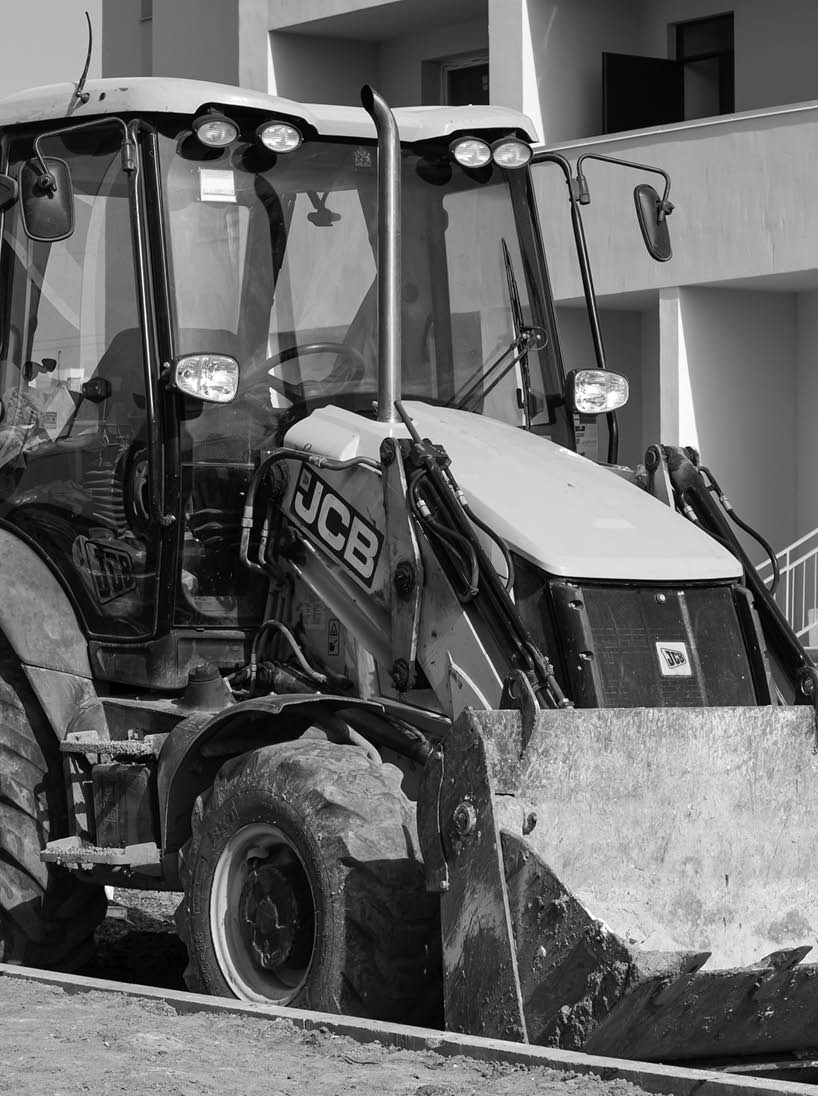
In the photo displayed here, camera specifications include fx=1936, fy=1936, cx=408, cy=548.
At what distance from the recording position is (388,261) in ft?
25.5

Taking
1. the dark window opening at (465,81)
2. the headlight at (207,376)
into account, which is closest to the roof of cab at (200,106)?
the headlight at (207,376)

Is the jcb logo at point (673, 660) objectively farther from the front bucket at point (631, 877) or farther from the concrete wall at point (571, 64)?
the concrete wall at point (571, 64)

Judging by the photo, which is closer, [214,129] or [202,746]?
[202,746]

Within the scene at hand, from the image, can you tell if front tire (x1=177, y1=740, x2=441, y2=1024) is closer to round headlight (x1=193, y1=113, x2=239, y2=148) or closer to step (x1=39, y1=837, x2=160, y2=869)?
step (x1=39, y1=837, x2=160, y2=869)

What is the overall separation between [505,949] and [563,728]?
0.77 m

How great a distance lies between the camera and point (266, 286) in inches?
313

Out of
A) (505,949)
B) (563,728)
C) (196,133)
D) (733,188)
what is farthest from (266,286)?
(733,188)

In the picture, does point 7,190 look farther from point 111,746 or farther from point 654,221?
point 654,221

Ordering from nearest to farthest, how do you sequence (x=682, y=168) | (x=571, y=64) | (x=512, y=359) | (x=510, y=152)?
(x=512, y=359) → (x=510, y=152) → (x=682, y=168) → (x=571, y=64)

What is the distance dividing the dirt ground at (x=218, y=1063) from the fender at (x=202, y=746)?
87 centimetres

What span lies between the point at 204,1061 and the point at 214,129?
12.5ft

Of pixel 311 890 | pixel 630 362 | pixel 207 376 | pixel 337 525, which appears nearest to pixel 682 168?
pixel 630 362

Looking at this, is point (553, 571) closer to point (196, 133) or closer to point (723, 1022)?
point (723, 1022)

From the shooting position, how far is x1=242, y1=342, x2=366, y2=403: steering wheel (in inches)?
311
